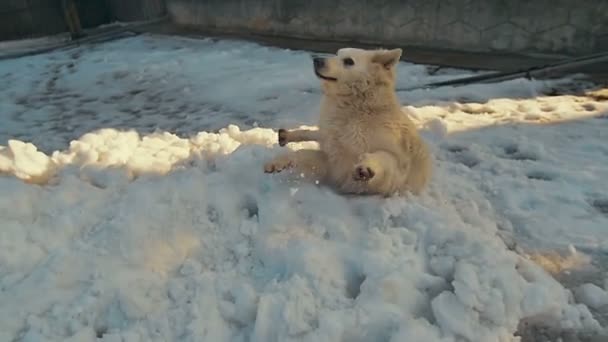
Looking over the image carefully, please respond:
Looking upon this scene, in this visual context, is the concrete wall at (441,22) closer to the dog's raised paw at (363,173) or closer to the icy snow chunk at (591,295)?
the icy snow chunk at (591,295)

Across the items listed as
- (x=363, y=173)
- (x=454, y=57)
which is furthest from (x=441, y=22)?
(x=363, y=173)

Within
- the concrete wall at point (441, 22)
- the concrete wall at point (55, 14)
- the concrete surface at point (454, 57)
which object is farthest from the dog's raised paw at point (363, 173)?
the concrete wall at point (55, 14)

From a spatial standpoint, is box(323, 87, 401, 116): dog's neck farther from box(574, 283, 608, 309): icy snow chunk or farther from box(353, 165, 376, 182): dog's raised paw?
box(574, 283, 608, 309): icy snow chunk

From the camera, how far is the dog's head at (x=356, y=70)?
2715 millimetres

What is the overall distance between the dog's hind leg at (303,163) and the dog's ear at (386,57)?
0.57 metres

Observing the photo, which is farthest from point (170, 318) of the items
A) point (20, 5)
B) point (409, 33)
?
point (20, 5)

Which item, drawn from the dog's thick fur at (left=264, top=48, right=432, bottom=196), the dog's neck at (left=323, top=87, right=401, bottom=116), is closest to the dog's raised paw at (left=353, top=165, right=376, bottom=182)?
the dog's thick fur at (left=264, top=48, right=432, bottom=196)

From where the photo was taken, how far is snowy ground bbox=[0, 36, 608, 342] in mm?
2039

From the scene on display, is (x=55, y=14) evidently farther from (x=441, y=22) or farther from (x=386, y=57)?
(x=386, y=57)

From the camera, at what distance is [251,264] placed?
2404mm

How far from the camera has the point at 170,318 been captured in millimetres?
2100

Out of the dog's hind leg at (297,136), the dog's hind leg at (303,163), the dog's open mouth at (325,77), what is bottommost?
the dog's hind leg at (303,163)

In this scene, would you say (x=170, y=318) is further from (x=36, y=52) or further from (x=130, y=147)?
(x=36, y=52)

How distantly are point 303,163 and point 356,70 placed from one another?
1.86 ft
